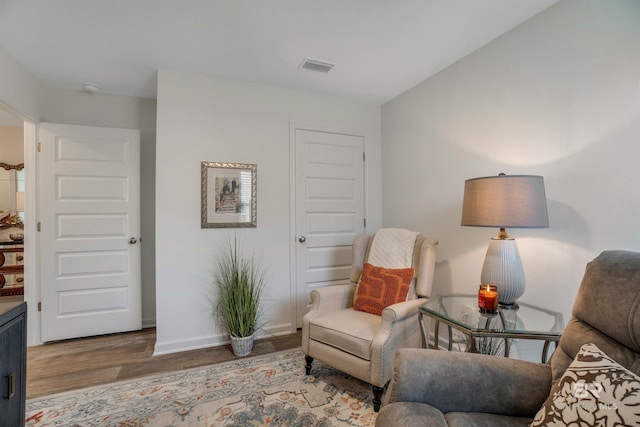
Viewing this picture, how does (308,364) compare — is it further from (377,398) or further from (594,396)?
(594,396)

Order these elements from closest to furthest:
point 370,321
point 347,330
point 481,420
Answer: point 481,420 → point 347,330 → point 370,321

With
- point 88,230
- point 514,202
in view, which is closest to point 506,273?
point 514,202

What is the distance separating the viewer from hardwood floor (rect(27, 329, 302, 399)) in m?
2.07

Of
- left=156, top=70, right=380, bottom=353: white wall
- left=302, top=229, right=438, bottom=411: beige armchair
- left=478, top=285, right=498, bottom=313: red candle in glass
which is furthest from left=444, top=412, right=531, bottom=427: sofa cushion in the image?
left=156, top=70, right=380, bottom=353: white wall

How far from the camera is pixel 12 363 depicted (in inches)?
49.6

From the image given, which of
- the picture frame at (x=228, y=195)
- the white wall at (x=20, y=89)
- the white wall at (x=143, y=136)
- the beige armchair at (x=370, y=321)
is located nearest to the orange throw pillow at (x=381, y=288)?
the beige armchair at (x=370, y=321)

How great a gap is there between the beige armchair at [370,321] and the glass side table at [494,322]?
0.20 metres

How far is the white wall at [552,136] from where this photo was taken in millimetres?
1469

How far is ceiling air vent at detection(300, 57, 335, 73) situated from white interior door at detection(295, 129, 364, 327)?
631mm

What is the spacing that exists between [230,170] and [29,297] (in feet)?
6.95

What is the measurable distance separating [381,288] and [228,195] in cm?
155

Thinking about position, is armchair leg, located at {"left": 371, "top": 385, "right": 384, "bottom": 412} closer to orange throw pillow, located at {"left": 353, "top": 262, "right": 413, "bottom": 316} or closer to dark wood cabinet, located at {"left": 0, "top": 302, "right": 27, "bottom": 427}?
orange throw pillow, located at {"left": 353, "top": 262, "right": 413, "bottom": 316}

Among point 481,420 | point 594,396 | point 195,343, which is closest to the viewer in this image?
point 594,396

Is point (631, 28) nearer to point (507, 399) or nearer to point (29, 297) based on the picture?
point (507, 399)
